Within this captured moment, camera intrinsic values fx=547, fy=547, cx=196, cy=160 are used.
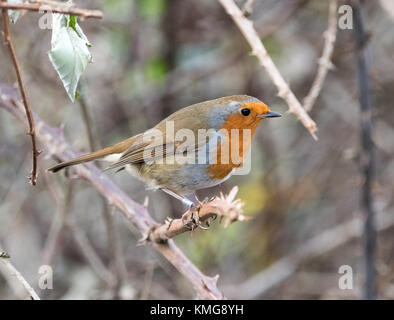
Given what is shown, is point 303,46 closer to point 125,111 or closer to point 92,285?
point 125,111

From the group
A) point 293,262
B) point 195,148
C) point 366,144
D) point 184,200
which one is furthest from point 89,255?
point 366,144

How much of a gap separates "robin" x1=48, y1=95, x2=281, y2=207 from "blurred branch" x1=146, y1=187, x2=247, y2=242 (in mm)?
456

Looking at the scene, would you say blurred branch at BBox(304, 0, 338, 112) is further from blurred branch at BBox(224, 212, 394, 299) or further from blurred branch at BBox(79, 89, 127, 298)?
blurred branch at BBox(224, 212, 394, 299)

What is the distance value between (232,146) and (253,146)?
2.69m

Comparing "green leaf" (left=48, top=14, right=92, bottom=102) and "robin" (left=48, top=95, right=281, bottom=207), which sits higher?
"robin" (left=48, top=95, right=281, bottom=207)

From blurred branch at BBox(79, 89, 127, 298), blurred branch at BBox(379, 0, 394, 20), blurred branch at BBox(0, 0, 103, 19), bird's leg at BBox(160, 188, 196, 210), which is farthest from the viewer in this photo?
blurred branch at BBox(79, 89, 127, 298)

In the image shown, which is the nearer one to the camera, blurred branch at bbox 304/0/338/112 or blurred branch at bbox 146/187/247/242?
blurred branch at bbox 146/187/247/242

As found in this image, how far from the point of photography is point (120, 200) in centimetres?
260

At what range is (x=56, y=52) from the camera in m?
1.56

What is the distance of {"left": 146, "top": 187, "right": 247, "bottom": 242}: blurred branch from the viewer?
1.58 meters

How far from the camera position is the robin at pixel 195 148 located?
277 cm

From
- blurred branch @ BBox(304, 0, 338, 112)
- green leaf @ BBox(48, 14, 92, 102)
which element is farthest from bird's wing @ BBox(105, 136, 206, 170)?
green leaf @ BBox(48, 14, 92, 102)
